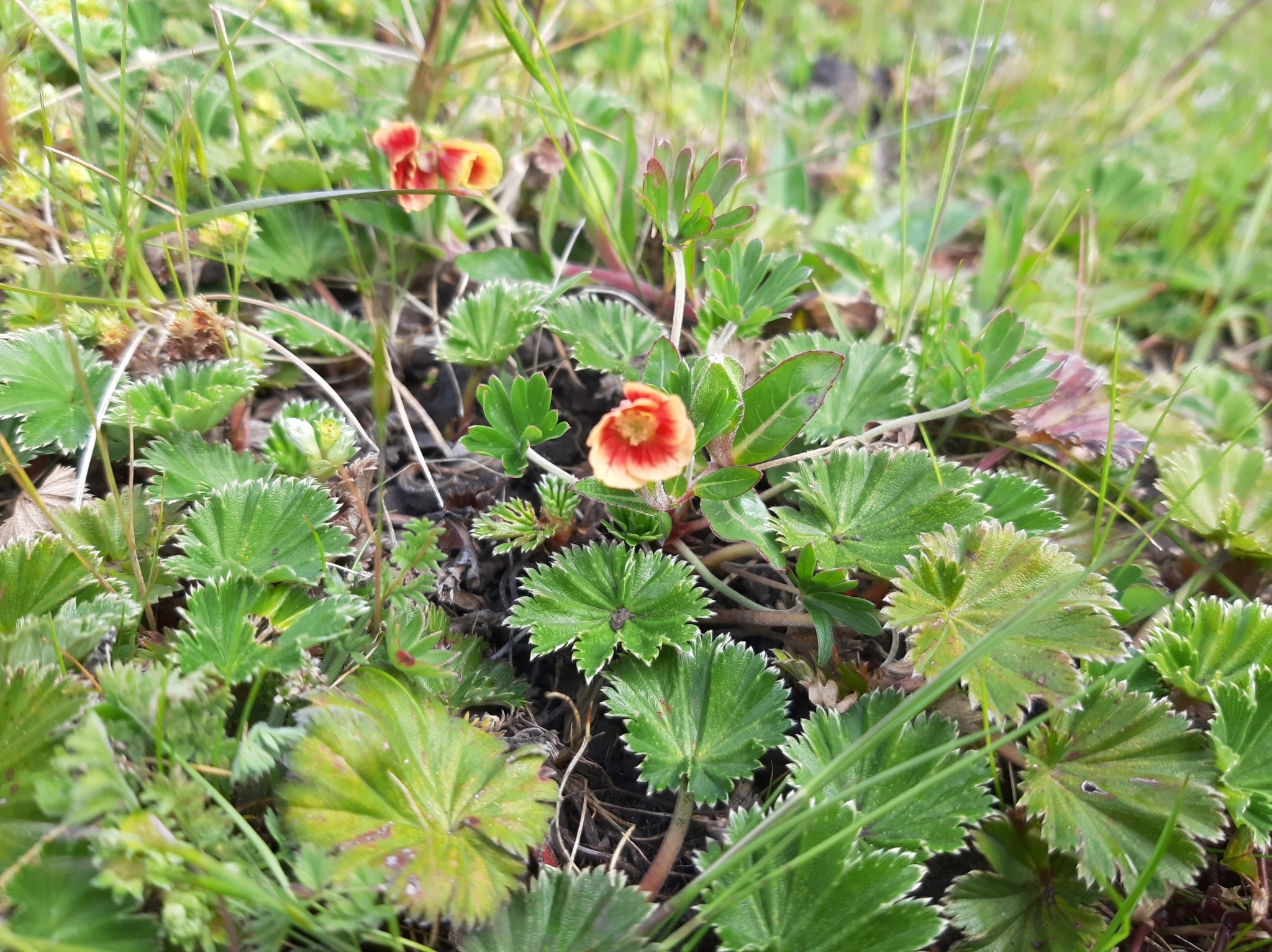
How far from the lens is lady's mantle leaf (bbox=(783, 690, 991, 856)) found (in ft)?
4.26

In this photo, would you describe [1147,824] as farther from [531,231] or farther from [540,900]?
[531,231]

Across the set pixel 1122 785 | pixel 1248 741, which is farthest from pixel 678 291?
pixel 1248 741

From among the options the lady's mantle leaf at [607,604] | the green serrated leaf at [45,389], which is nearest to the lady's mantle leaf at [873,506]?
the lady's mantle leaf at [607,604]

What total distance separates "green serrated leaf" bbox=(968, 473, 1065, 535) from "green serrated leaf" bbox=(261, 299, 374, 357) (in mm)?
1399

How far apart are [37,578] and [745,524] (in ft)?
4.02

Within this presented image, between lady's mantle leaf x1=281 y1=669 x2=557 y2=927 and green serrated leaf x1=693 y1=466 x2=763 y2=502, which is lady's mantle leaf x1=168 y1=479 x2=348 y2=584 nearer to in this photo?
lady's mantle leaf x1=281 y1=669 x2=557 y2=927

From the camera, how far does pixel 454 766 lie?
4.19 feet

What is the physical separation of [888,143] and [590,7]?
50.6 inches

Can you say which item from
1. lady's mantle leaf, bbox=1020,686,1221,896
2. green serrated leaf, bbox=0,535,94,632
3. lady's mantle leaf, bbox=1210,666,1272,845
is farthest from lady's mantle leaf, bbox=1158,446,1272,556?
green serrated leaf, bbox=0,535,94,632

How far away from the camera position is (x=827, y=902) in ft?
4.04

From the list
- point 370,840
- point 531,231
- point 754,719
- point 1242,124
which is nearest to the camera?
point 370,840

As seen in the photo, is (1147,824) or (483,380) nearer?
(1147,824)

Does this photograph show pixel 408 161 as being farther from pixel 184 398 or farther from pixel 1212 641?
pixel 1212 641

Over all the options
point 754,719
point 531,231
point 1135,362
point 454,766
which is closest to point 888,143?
point 1135,362
